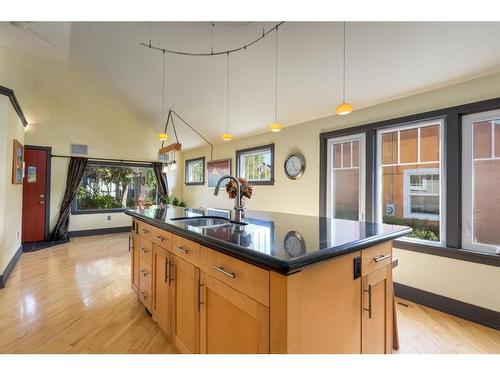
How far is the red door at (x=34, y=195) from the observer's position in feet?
17.3

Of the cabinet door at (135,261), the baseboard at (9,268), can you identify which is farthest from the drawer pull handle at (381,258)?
the baseboard at (9,268)

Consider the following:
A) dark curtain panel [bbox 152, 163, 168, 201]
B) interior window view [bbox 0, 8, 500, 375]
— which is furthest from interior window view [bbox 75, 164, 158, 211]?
interior window view [bbox 0, 8, 500, 375]

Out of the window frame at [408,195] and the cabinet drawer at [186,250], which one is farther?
the window frame at [408,195]

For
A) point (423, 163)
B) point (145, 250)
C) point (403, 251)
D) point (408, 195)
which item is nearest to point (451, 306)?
point (403, 251)

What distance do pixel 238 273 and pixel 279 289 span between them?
0.26 meters

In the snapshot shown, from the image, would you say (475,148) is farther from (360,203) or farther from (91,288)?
(91,288)

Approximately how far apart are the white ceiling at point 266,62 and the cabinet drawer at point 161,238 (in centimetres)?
241

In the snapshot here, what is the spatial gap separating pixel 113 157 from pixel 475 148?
22.4 feet

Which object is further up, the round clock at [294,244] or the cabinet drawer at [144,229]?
the round clock at [294,244]

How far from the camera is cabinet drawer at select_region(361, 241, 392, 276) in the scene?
130 centimetres

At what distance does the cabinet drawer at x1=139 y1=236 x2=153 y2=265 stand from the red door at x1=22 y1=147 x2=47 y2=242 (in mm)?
4580

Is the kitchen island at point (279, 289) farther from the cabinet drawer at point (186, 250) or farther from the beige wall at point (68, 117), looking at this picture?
the beige wall at point (68, 117)

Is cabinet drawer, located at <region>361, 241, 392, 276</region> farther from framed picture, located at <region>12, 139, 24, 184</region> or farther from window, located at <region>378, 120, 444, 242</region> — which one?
framed picture, located at <region>12, 139, 24, 184</region>
